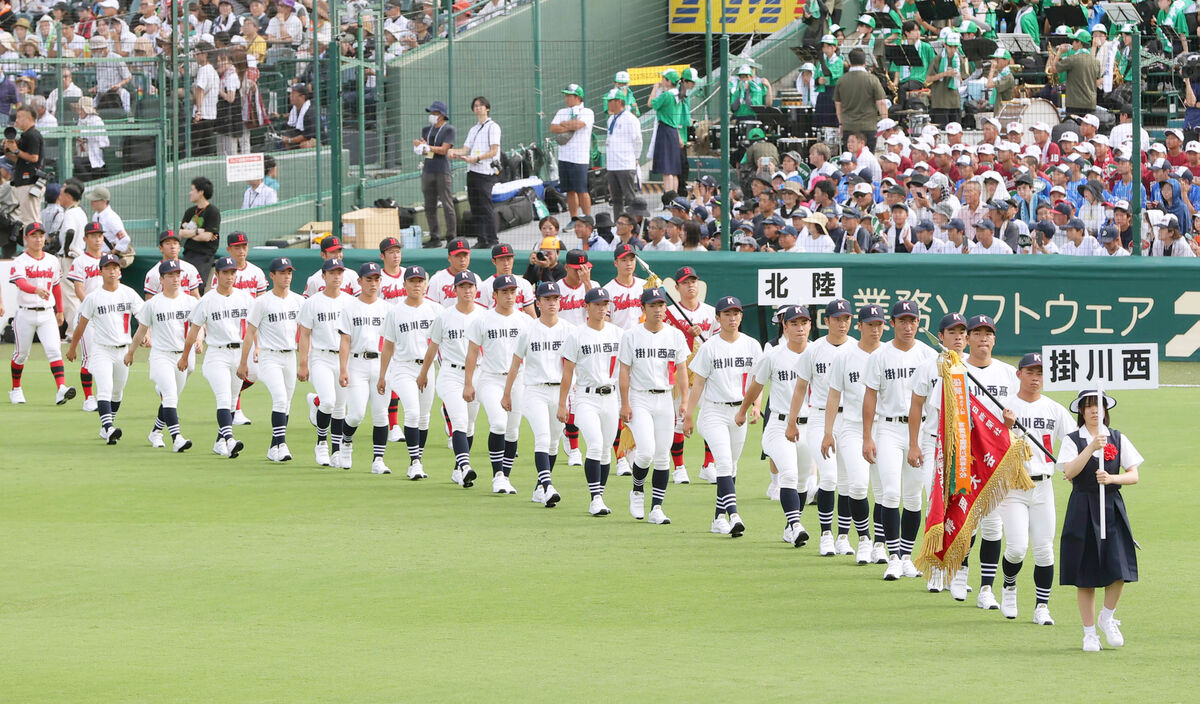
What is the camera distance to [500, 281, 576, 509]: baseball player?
14523 millimetres

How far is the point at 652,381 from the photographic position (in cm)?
1363

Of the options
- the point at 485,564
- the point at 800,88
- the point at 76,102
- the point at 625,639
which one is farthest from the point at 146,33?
the point at 625,639

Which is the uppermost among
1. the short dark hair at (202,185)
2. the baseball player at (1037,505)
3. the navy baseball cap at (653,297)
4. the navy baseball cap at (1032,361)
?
the short dark hair at (202,185)

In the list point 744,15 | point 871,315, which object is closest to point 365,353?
point 871,315

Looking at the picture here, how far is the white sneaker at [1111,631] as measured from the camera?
9922mm

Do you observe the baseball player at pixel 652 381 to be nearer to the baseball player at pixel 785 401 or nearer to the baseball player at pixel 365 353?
the baseball player at pixel 785 401

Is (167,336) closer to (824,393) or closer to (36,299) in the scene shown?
(36,299)

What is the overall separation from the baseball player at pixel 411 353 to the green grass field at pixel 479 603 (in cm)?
49

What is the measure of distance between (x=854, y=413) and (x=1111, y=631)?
2.84m

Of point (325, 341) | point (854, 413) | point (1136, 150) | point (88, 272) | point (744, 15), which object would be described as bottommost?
point (854, 413)

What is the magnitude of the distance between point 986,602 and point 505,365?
5.55m

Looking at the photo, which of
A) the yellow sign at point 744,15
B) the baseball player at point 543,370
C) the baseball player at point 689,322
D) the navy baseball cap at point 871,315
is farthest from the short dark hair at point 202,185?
the navy baseball cap at point 871,315

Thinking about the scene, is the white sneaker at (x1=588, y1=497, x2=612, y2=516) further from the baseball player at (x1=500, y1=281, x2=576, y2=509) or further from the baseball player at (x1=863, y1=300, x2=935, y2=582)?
the baseball player at (x1=863, y1=300, x2=935, y2=582)

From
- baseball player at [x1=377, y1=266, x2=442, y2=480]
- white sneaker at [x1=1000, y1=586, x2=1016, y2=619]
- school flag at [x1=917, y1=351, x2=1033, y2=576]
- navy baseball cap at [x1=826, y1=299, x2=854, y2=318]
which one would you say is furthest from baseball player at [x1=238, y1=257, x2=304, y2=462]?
white sneaker at [x1=1000, y1=586, x2=1016, y2=619]
